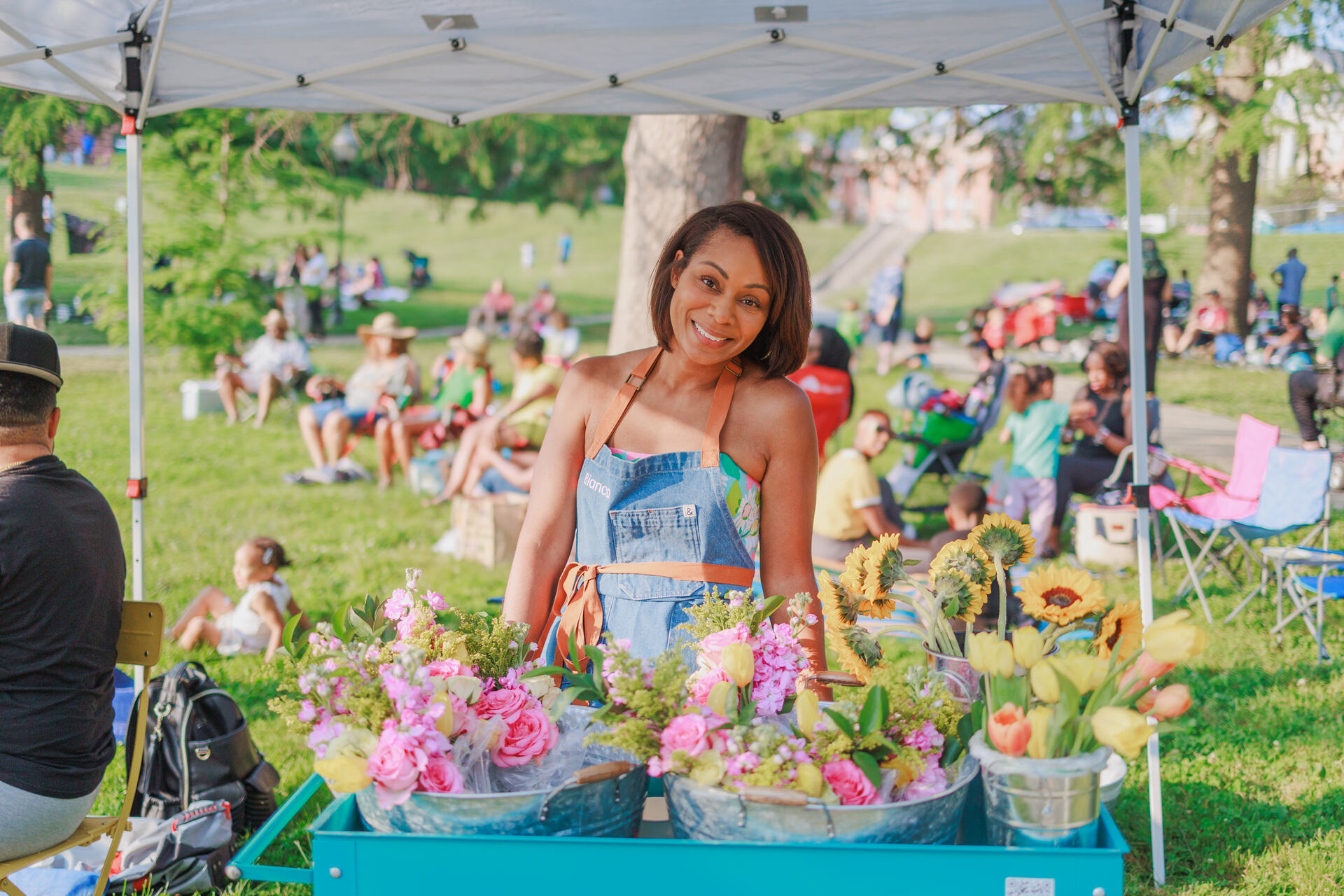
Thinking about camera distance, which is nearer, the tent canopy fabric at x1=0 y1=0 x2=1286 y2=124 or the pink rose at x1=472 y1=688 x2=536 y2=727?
the pink rose at x1=472 y1=688 x2=536 y2=727

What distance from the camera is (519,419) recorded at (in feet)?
26.1

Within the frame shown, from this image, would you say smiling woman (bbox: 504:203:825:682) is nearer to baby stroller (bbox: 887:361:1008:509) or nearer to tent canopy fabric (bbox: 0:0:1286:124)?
tent canopy fabric (bbox: 0:0:1286:124)

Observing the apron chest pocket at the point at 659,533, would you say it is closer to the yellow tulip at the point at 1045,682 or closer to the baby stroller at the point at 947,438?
the yellow tulip at the point at 1045,682

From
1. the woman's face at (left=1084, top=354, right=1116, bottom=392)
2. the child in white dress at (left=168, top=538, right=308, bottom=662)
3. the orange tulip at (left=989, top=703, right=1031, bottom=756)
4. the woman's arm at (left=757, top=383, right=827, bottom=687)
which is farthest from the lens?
the woman's face at (left=1084, top=354, right=1116, bottom=392)

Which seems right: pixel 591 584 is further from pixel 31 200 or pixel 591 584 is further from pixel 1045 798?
pixel 31 200

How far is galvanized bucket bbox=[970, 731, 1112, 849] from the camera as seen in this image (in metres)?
1.43

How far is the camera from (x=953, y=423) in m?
8.35

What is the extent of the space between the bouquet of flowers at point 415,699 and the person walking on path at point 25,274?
24.8 feet

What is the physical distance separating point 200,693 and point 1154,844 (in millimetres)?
2781

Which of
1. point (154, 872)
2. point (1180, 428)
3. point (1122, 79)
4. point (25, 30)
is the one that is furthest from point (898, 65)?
point (1180, 428)

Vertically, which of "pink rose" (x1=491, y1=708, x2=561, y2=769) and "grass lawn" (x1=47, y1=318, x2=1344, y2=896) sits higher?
"pink rose" (x1=491, y1=708, x2=561, y2=769)

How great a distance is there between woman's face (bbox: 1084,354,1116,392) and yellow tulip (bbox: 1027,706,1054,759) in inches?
243

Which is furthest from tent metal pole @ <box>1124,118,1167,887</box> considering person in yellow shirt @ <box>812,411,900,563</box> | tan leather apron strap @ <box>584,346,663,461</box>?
person in yellow shirt @ <box>812,411,900,563</box>

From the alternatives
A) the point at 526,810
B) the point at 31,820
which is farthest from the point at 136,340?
the point at 526,810
